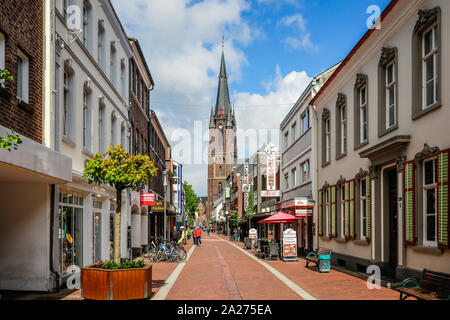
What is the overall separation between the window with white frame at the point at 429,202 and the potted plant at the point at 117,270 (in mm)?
6457

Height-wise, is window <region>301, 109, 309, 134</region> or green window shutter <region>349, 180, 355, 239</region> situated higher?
window <region>301, 109, 309, 134</region>

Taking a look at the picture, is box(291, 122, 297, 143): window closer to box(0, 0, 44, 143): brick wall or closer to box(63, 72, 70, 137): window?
box(63, 72, 70, 137): window

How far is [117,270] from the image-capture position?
9.88 m

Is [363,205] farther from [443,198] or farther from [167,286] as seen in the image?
[167,286]

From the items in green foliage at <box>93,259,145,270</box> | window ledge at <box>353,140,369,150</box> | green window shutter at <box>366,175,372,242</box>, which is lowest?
green foliage at <box>93,259,145,270</box>

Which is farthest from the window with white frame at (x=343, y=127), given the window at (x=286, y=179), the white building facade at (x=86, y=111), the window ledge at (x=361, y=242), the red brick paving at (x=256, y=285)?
the window at (x=286, y=179)

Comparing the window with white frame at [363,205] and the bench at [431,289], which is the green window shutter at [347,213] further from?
the bench at [431,289]

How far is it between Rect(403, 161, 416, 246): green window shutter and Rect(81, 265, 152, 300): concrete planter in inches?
255

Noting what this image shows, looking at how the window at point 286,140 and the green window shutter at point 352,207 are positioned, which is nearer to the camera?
the green window shutter at point 352,207

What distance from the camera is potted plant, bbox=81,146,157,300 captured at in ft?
32.3

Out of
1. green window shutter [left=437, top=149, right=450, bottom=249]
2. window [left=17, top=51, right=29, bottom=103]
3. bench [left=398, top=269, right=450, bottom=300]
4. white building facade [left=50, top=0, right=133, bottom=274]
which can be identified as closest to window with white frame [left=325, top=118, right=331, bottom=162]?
white building facade [left=50, top=0, right=133, bottom=274]

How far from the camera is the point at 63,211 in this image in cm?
1297

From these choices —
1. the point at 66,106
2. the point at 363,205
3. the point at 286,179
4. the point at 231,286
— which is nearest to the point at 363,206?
the point at 363,205

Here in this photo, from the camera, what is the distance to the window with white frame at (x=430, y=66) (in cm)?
1126
